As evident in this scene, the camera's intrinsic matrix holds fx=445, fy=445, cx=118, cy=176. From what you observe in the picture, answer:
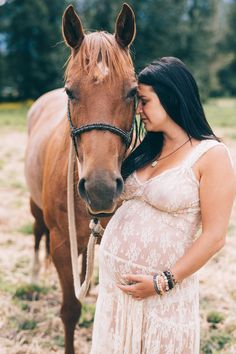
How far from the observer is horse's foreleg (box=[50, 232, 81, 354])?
9.91 ft

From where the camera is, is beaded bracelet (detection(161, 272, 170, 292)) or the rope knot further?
the rope knot

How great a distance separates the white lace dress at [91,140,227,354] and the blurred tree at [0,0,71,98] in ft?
79.6

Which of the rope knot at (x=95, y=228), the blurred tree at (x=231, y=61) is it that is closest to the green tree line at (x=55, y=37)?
the blurred tree at (x=231, y=61)

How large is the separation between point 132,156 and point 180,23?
28.3 metres

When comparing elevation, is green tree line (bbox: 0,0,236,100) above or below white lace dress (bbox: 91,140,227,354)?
below

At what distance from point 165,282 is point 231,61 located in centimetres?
Answer: 3978

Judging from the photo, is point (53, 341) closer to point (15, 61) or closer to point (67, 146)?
point (67, 146)

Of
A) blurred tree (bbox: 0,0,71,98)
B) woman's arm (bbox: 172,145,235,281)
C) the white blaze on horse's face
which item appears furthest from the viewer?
blurred tree (bbox: 0,0,71,98)

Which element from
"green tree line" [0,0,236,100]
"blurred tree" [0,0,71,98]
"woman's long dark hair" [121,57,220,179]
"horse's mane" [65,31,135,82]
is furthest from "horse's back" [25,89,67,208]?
"blurred tree" [0,0,71,98]

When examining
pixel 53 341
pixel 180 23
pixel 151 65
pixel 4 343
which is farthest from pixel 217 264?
pixel 180 23

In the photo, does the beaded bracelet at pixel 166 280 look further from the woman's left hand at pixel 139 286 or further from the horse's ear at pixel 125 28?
the horse's ear at pixel 125 28

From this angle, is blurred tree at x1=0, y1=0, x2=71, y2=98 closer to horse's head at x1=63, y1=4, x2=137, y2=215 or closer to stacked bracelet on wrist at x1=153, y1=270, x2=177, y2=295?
horse's head at x1=63, y1=4, x2=137, y2=215

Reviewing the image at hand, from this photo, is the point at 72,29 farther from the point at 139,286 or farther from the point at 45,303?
the point at 45,303

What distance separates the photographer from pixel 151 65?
2002 mm
